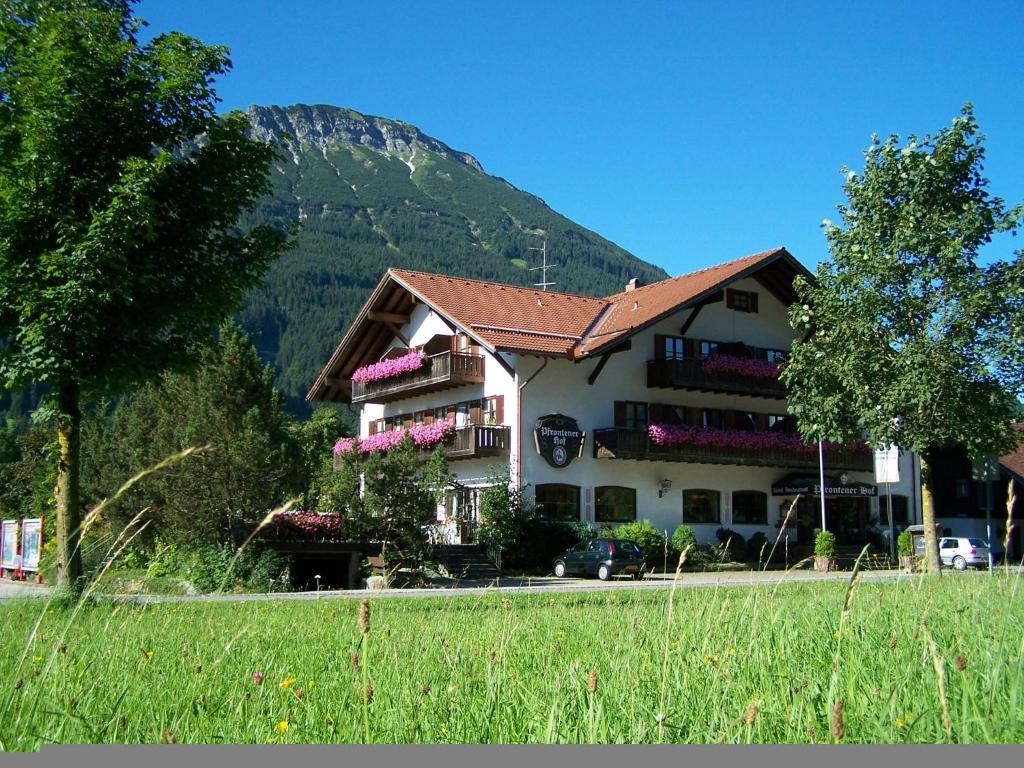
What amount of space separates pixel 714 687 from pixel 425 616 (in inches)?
283

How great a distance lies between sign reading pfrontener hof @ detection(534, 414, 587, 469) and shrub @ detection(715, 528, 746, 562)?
7.04 m

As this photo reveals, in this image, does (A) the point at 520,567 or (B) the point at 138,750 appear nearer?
(B) the point at 138,750

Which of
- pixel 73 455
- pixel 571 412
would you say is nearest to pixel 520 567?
pixel 571 412

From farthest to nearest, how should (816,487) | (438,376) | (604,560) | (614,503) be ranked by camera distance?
(816,487)
(614,503)
(438,376)
(604,560)

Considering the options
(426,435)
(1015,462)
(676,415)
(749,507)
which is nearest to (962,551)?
(749,507)

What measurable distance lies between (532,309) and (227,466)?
2132 cm

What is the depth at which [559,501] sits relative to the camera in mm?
37625

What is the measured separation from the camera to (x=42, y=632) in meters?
6.92

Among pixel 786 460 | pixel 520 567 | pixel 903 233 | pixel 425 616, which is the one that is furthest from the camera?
pixel 786 460

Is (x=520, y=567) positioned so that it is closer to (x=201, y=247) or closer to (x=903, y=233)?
(x=903, y=233)

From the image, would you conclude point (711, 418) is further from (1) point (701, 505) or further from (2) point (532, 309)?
(2) point (532, 309)

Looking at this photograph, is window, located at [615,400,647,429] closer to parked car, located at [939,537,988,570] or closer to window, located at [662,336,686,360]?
window, located at [662,336,686,360]

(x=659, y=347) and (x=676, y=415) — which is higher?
(x=659, y=347)

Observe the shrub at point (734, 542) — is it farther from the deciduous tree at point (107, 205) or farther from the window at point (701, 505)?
the deciduous tree at point (107, 205)
